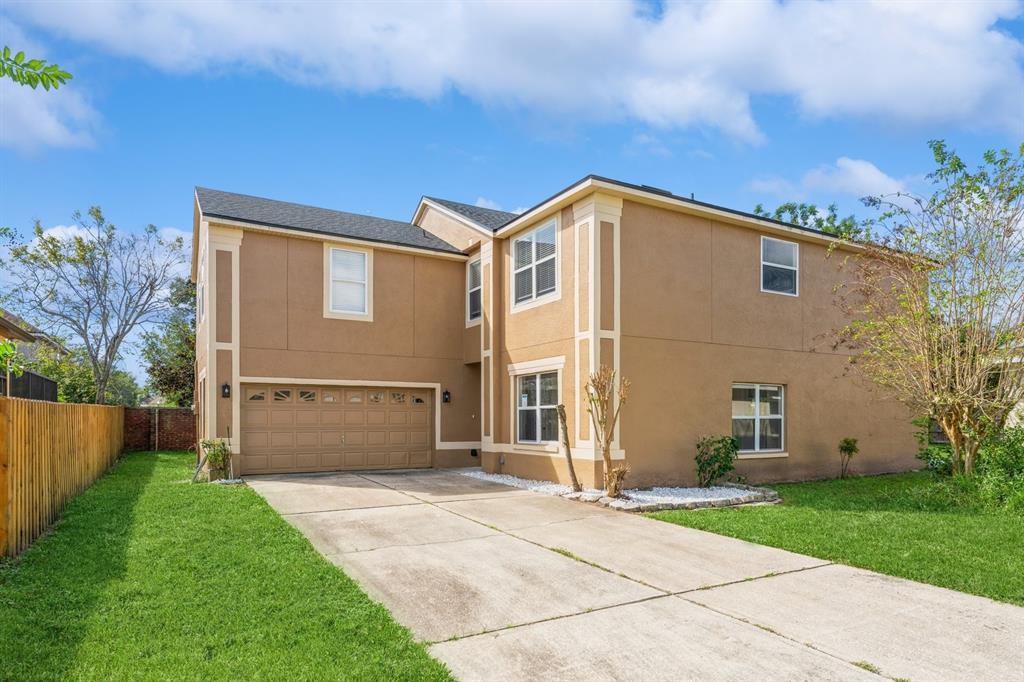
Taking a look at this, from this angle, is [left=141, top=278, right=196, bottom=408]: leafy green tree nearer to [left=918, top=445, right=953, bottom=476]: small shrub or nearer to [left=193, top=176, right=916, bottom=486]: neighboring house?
[left=193, top=176, right=916, bottom=486]: neighboring house

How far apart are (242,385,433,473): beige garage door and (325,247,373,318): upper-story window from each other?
183cm

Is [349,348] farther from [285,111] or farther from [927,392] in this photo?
[927,392]

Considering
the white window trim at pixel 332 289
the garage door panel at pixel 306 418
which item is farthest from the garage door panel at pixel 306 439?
the white window trim at pixel 332 289

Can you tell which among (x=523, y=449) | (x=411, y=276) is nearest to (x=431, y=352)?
(x=411, y=276)

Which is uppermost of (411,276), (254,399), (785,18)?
(785,18)

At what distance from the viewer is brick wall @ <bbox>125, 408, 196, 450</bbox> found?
21.6m

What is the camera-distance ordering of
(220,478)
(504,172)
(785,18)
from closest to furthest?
1. (785,18)
2. (220,478)
3. (504,172)

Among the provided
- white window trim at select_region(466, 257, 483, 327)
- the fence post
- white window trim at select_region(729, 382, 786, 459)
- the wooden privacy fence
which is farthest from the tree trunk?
the fence post

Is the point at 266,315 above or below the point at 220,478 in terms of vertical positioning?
above

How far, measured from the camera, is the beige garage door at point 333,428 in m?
13.8

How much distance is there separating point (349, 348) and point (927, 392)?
11.4m

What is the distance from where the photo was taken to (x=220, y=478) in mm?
12656

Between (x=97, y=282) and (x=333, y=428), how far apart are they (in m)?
18.0

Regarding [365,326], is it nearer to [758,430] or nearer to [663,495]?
[663,495]
